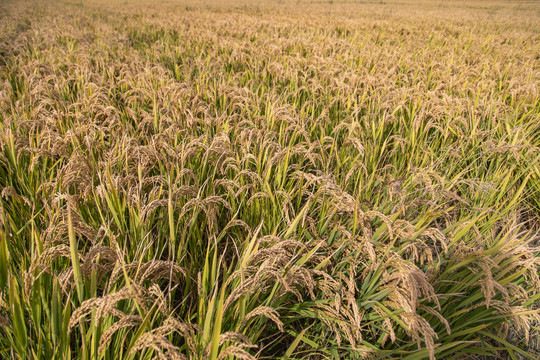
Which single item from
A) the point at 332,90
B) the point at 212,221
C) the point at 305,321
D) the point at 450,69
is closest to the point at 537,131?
the point at 450,69

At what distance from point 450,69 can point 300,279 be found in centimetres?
553

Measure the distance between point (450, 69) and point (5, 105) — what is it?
6757 millimetres

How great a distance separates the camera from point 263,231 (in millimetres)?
2059

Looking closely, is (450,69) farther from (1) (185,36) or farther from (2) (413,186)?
(1) (185,36)

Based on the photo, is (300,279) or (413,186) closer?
(300,279)

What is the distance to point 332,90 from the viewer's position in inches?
173

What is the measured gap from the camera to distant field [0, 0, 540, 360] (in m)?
1.25

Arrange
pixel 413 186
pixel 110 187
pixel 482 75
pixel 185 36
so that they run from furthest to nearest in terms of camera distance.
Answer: pixel 185 36 < pixel 482 75 < pixel 413 186 < pixel 110 187

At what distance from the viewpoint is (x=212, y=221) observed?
5.59 feet

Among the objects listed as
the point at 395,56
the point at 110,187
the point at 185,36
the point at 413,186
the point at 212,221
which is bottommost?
the point at 413,186

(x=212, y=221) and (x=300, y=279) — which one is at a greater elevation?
(x=212, y=221)

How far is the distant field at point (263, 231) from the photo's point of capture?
1249 millimetres

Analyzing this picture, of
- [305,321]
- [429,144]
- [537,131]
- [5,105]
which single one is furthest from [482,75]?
[5,105]

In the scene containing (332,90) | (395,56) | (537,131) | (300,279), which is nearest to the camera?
(300,279)
